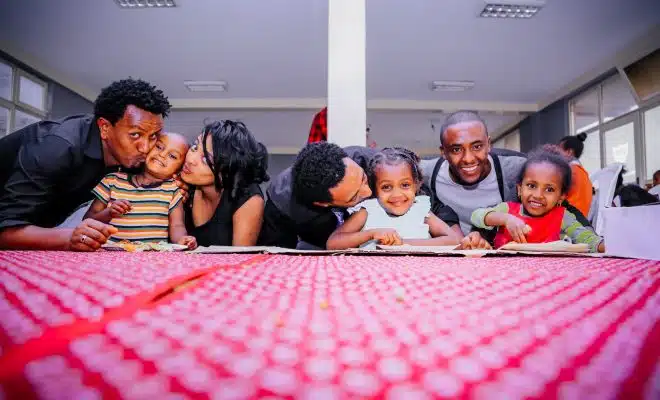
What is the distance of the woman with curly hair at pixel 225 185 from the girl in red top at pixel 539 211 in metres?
0.86

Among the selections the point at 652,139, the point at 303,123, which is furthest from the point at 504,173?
the point at 303,123

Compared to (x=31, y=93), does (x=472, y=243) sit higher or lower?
lower

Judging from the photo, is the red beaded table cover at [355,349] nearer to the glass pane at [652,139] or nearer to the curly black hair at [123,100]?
the curly black hair at [123,100]

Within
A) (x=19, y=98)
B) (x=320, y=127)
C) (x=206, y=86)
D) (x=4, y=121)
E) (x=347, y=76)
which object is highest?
(x=206, y=86)

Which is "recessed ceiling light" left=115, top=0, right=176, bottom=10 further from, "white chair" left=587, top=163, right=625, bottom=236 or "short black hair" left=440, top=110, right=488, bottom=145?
"white chair" left=587, top=163, right=625, bottom=236

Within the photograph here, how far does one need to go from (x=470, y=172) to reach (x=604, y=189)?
43.5 inches

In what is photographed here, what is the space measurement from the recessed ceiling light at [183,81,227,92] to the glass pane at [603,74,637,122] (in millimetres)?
5153

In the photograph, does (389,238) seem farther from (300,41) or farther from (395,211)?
(300,41)

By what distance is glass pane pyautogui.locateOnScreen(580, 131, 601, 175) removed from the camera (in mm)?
5383

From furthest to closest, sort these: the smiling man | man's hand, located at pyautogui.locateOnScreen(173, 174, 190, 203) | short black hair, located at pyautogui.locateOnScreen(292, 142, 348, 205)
→ the smiling man → man's hand, located at pyautogui.locateOnScreen(173, 174, 190, 203) → short black hair, located at pyautogui.locateOnScreen(292, 142, 348, 205)

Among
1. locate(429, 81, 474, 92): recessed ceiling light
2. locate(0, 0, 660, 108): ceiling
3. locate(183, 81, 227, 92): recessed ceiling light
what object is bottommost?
locate(183, 81, 227, 92): recessed ceiling light

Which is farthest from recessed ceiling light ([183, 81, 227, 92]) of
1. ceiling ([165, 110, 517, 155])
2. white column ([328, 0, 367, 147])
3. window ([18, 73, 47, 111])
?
white column ([328, 0, 367, 147])

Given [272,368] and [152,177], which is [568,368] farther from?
[152,177]

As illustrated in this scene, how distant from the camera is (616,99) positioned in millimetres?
5016
